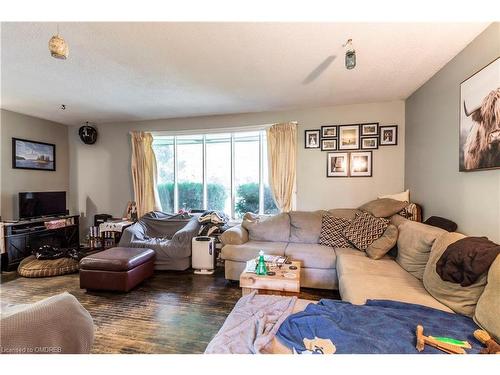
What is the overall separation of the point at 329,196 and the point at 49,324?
3.48 meters

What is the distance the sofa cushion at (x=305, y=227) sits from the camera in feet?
10.6

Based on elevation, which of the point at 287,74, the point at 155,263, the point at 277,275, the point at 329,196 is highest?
the point at 287,74

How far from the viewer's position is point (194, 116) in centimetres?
418

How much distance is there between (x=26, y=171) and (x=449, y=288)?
5822mm

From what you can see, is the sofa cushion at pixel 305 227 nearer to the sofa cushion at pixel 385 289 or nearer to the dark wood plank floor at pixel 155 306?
the dark wood plank floor at pixel 155 306

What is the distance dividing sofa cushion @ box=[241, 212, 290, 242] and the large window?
1.99ft

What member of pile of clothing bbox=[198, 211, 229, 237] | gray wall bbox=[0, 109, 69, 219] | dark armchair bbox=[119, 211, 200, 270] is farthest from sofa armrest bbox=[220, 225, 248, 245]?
gray wall bbox=[0, 109, 69, 219]

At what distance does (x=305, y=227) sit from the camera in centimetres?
327

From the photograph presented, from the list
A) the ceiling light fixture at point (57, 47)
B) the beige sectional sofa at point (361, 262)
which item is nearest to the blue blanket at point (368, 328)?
the beige sectional sofa at point (361, 262)

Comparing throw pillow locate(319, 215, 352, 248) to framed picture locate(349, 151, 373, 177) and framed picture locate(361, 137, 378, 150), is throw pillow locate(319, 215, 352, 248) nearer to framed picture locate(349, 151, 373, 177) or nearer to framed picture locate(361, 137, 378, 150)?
framed picture locate(349, 151, 373, 177)
